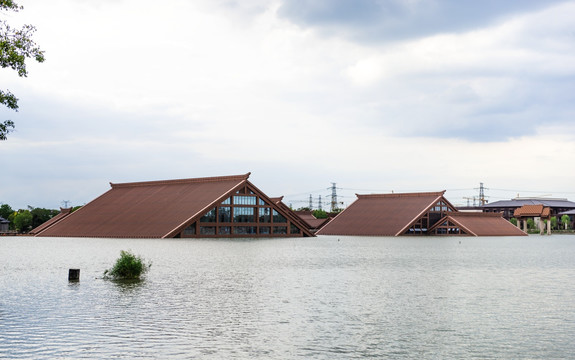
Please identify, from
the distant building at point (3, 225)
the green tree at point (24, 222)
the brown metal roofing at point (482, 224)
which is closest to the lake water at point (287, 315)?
the brown metal roofing at point (482, 224)

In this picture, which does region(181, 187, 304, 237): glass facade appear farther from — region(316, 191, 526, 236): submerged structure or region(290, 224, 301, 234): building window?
region(316, 191, 526, 236): submerged structure

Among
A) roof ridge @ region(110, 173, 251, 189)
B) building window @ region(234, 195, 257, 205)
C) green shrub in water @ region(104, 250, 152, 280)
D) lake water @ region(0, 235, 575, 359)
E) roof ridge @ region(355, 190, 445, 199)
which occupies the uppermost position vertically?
roof ridge @ region(110, 173, 251, 189)

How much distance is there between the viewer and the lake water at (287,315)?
2089 centimetres

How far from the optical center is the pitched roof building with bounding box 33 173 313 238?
404 ft

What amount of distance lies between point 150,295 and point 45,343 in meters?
12.8

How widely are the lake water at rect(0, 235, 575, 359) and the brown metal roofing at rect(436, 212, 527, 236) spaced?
401 ft

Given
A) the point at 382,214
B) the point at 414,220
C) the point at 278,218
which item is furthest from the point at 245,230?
the point at 382,214

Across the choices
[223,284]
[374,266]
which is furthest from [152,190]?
[223,284]

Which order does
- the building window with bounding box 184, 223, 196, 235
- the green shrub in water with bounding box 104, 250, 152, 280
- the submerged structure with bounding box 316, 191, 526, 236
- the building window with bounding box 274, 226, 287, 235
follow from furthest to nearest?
the submerged structure with bounding box 316, 191, 526, 236 < the building window with bounding box 274, 226, 287, 235 < the building window with bounding box 184, 223, 196, 235 < the green shrub in water with bounding box 104, 250, 152, 280

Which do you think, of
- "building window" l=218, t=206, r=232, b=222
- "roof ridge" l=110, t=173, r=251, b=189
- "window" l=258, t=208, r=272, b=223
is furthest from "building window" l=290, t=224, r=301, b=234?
"building window" l=218, t=206, r=232, b=222

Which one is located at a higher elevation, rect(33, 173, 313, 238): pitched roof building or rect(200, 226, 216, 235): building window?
rect(33, 173, 313, 238): pitched roof building

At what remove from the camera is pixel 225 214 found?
423 ft

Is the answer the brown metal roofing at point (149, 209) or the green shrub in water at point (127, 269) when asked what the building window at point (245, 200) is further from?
the green shrub in water at point (127, 269)

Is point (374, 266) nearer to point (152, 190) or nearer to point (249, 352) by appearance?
point (249, 352)
